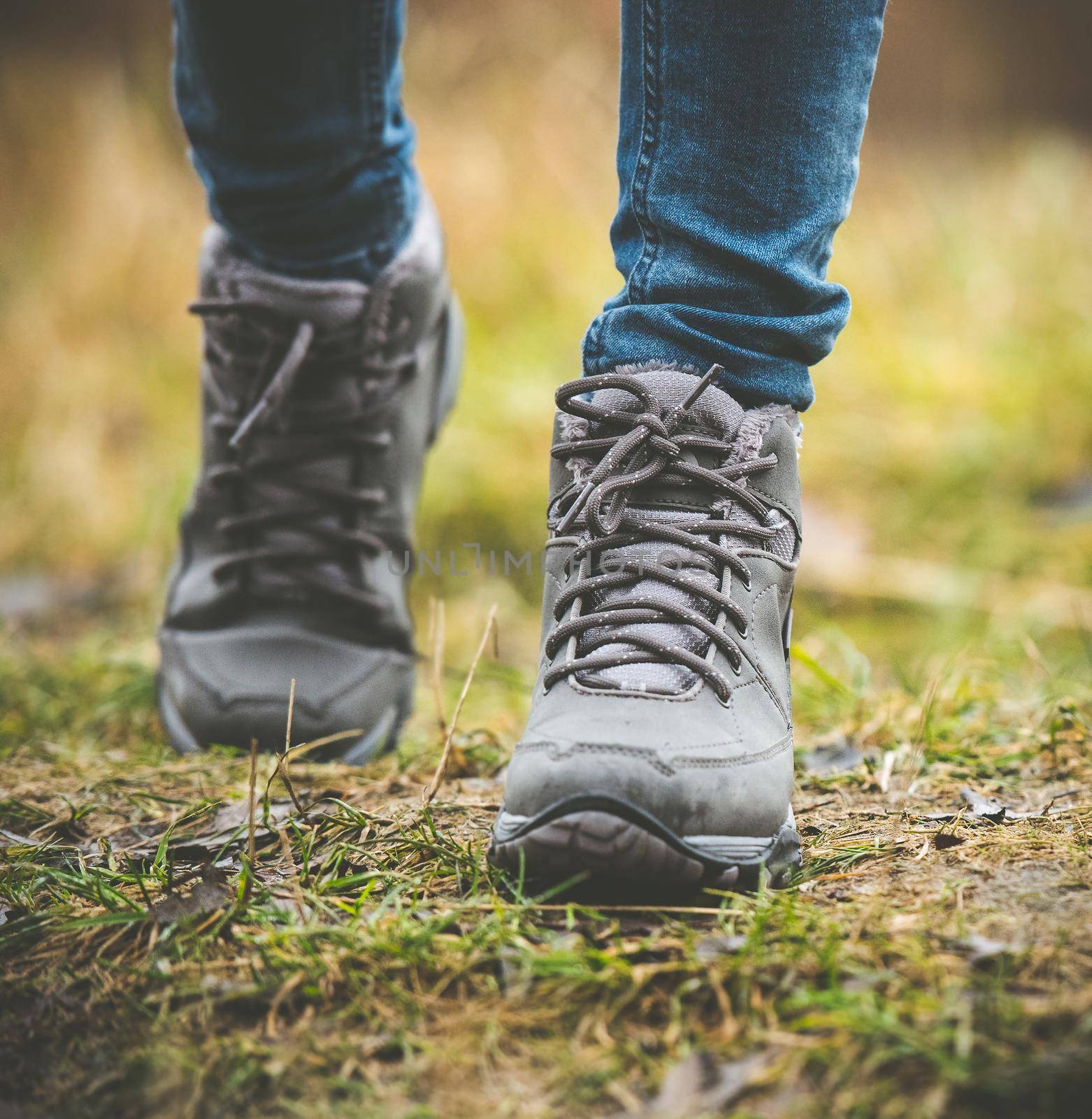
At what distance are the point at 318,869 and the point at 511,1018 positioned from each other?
0.36 m

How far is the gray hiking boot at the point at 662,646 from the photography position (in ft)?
3.03

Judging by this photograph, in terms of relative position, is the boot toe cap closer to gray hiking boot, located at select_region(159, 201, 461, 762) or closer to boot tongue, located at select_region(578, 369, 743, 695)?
gray hiking boot, located at select_region(159, 201, 461, 762)

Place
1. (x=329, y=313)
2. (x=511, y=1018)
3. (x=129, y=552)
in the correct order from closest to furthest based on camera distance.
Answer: (x=511, y=1018), (x=329, y=313), (x=129, y=552)

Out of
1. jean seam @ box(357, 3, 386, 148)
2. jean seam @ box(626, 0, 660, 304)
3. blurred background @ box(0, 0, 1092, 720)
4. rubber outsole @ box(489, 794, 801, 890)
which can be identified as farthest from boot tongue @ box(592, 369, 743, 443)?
blurred background @ box(0, 0, 1092, 720)

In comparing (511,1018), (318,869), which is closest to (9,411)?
(318,869)

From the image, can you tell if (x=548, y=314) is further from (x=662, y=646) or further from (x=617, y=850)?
(x=617, y=850)

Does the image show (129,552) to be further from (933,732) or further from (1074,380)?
(1074,380)

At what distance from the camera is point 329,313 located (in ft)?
5.26

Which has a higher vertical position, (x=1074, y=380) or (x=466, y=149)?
(x=466, y=149)

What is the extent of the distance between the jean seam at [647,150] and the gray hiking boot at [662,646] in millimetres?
110

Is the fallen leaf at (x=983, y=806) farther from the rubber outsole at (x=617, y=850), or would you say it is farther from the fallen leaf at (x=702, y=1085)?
the fallen leaf at (x=702, y=1085)

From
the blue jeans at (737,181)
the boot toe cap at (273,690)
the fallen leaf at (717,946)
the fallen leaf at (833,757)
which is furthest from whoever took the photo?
the boot toe cap at (273,690)

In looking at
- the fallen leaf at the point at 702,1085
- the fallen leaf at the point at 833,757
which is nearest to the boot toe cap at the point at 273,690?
the fallen leaf at the point at 833,757

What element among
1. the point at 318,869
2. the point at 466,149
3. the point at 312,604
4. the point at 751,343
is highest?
the point at 466,149
